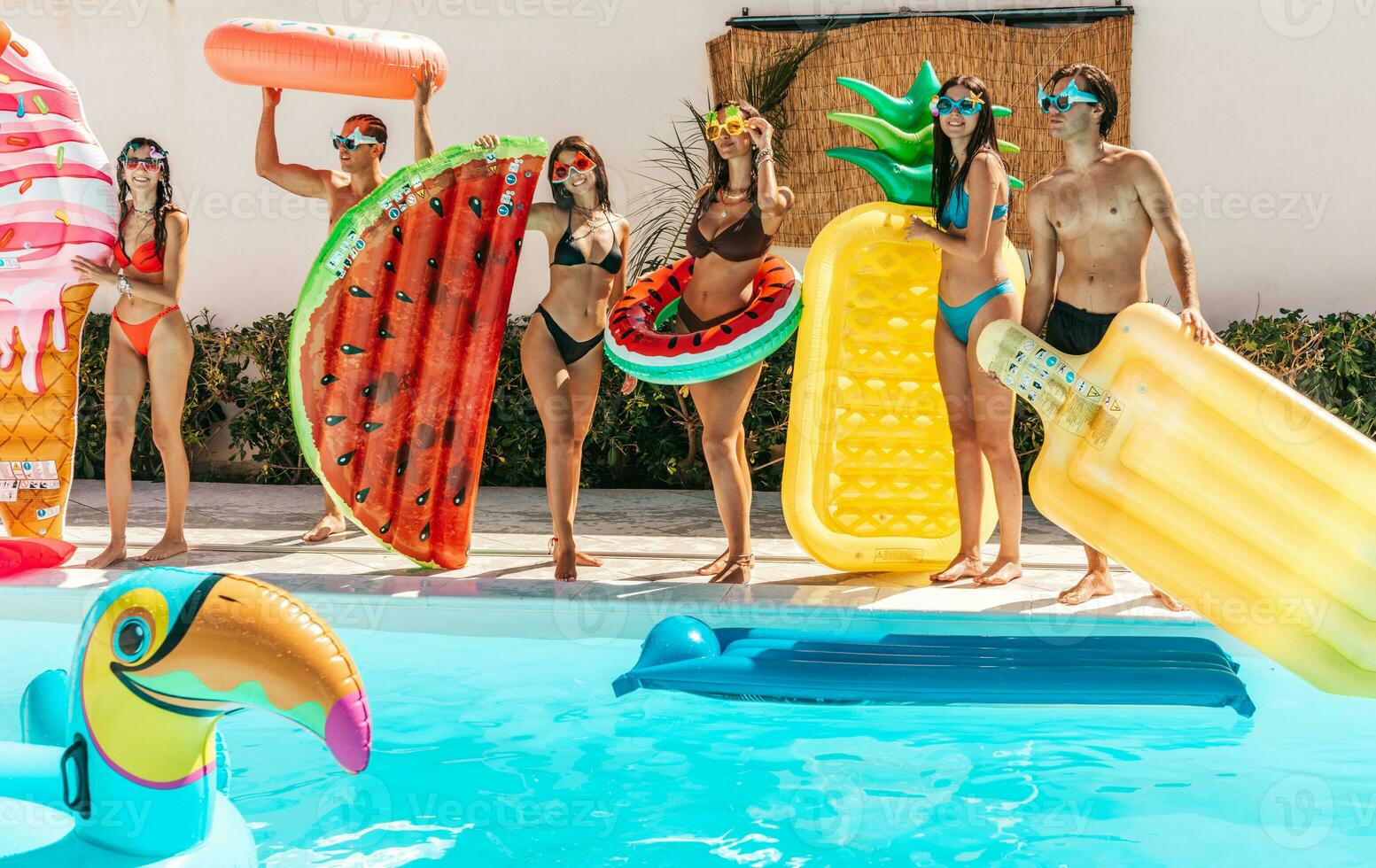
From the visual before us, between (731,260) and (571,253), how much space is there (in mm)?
674

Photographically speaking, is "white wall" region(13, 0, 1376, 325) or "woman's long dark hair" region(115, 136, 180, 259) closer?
"woman's long dark hair" region(115, 136, 180, 259)

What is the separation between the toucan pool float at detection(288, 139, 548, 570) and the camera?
5.41m

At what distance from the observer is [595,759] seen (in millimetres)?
3949

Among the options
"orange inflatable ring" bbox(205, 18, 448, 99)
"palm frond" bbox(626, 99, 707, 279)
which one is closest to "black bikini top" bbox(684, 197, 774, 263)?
"orange inflatable ring" bbox(205, 18, 448, 99)

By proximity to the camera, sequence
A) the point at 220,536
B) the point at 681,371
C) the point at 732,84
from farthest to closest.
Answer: the point at 732,84 → the point at 220,536 → the point at 681,371

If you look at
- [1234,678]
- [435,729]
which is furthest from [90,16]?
[1234,678]

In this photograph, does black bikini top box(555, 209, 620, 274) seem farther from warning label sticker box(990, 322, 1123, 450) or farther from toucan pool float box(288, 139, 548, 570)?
warning label sticker box(990, 322, 1123, 450)

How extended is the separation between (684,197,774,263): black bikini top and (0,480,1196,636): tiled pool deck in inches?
53.5

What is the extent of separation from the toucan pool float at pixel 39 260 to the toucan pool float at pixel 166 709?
333 centimetres

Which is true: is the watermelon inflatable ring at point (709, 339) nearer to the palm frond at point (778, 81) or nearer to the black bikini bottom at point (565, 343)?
the black bikini bottom at point (565, 343)

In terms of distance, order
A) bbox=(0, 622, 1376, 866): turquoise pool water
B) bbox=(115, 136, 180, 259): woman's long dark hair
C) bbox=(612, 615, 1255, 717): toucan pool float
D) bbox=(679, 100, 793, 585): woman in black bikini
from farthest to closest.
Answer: bbox=(115, 136, 180, 259): woman's long dark hair, bbox=(679, 100, 793, 585): woman in black bikini, bbox=(612, 615, 1255, 717): toucan pool float, bbox=(0, 622, 1376, 866): turquoise pool water

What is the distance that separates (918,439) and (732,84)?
4065mm

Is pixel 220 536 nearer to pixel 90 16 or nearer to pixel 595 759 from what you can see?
pixel 595 759

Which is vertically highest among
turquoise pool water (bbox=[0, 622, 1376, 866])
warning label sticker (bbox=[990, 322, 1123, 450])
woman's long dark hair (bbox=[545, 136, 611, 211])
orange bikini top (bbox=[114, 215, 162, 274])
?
woman's long dark hair (bbox=[545, 136, 611, 211])
